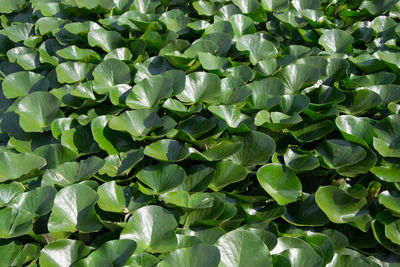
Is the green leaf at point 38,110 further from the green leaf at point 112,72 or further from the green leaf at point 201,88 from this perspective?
the green leaf at point 201,88

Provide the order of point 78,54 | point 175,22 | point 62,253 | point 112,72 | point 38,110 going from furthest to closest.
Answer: point 175,22 → point 78,54 → point 112,72 → point 38,110 → point 62,253

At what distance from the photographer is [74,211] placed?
43.9 inches

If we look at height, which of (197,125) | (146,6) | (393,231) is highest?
(146,6)

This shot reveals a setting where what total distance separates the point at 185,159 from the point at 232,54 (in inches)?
24.2

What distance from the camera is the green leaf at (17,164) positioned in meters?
1.23

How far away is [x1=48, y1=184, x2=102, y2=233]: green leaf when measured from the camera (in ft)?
3.57

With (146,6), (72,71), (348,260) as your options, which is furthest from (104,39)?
(348,260)

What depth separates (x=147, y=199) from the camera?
3.84 ft

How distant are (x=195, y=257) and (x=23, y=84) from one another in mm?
1041

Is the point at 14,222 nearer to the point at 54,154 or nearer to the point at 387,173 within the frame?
the point at 54,154

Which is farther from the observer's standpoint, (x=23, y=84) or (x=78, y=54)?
(x=78, y=54)

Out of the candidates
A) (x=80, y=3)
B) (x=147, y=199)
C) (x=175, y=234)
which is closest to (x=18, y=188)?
(x=147, y=199)

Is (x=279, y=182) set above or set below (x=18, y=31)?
below

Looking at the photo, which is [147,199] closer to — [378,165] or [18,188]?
[18,188]
